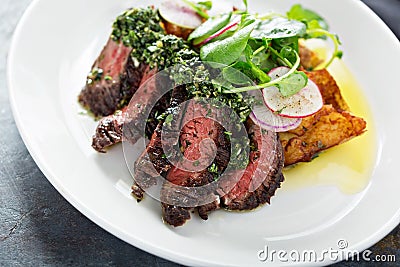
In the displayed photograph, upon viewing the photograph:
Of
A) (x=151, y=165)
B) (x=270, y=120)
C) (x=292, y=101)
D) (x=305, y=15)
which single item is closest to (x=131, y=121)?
(x=151, y=165)

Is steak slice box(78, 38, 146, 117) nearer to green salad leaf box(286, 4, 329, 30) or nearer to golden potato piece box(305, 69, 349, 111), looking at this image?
golden potato piece box(305, 69, 349, 111)

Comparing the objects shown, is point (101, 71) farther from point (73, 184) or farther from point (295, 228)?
point (295, 228)

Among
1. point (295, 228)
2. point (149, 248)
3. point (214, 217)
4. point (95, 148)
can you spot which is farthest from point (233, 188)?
point (95, 148)

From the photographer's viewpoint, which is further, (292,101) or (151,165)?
(292,101)

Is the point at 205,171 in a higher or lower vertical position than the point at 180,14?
lower

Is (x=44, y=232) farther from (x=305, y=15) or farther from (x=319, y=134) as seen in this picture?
(x=305, y=15)

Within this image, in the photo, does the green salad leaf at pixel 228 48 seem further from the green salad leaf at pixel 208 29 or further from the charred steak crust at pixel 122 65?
the charred steak crust at pixel 122 65

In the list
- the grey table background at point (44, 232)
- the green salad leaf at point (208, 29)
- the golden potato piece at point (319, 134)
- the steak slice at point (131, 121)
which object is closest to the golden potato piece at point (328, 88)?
the golden potato piece at point (319, 134)
